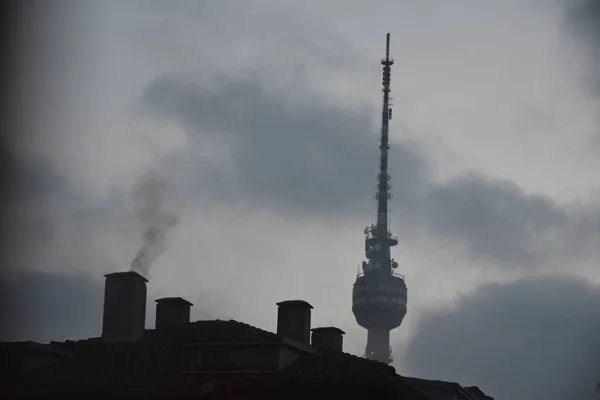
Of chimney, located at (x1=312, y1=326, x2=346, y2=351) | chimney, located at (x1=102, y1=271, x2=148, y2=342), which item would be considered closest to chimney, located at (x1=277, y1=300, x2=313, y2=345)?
chimney, located at (x1=312, y1=326, x2=346, y2=351)

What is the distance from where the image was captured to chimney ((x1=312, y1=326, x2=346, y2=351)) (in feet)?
166

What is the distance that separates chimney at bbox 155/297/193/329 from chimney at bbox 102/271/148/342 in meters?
2.13

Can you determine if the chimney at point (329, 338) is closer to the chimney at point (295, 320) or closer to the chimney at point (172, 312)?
the chimney at point (295, 320)

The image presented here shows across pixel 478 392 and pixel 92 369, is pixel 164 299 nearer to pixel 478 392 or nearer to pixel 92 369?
→ pixel 92 369

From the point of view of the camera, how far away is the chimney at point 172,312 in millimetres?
49000

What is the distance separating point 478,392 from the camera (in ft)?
201

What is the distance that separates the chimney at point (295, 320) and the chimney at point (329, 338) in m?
3.74

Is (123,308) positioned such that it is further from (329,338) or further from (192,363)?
(329,338)

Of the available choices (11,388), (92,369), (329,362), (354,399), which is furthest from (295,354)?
(11,388)

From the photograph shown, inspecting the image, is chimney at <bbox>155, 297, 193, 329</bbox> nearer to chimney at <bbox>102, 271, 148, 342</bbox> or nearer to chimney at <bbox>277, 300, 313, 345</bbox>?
chimney at <bbox>102, 271, 148, 342</bbox>

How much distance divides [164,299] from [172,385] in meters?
9.53

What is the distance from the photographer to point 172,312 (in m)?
49.1

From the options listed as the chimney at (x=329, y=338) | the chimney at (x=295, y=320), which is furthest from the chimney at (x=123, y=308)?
the chimney at (x=329, y=338)

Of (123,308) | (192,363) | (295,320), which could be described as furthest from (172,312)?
(192,363)
